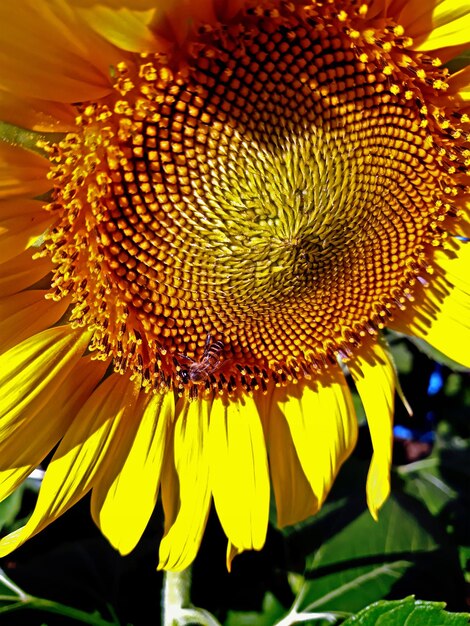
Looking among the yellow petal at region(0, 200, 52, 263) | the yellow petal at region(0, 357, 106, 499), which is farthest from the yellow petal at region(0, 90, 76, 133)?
the yellow petal at region(0, 357, 106, 499)

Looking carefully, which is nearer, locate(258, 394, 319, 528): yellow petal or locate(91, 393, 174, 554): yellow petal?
locate(91, 393, 174, 554): yellow petal

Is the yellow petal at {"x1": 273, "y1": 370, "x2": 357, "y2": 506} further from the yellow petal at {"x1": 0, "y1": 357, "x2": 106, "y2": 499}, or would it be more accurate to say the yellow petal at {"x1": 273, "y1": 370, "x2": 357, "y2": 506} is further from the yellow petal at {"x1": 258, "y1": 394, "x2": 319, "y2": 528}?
the yellow petal at {"x1": 0, "y1": 357, "x2": 106, "y2": 499}

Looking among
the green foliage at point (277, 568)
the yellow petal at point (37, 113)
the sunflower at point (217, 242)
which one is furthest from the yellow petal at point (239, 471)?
the yellow petal at point (37, 113)

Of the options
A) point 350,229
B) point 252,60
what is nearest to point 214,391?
point 350,229

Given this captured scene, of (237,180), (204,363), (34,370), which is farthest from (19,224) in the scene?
(204,363)

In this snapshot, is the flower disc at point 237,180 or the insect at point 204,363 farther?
the insect at point 204,363

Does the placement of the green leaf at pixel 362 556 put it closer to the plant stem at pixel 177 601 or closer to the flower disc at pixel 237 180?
the plant stem at pixel 177 601

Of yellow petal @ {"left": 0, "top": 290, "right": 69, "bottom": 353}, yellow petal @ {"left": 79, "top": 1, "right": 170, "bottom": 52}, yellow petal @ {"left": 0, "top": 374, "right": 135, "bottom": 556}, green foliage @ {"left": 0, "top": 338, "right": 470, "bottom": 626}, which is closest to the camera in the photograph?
yellow petal @ {"left": 79, "top": 1, "right": 170, "bottom": 52}
